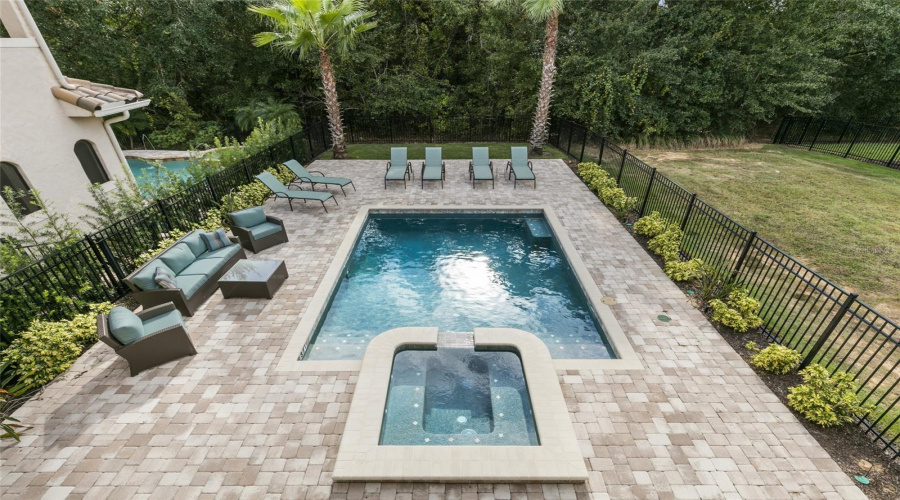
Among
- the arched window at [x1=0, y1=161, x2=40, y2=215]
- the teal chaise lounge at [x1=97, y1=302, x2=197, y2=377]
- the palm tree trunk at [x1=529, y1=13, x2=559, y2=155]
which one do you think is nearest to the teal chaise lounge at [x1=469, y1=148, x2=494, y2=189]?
the palm tree trunk at [x1=529, y1=13, x2=559, y2=155]

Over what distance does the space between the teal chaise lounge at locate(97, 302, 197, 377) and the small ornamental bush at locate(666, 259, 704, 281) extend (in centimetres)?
926

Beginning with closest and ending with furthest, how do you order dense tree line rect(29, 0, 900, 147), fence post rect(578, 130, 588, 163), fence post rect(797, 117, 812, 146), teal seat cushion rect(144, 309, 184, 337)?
teal seat cushion rect(144, 309, 184, 337) < fence post rect(578, 130, 588, 163) < dense tree line rect(29, 0, 900, 147) < fence post rect(797, 117, 812, 146)

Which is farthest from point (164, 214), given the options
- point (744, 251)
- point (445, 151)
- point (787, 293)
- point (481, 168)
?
point (787, 293)

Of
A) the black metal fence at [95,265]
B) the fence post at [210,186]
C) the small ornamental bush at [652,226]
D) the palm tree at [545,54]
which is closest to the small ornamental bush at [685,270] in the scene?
the small ornamental bush at [652,226]

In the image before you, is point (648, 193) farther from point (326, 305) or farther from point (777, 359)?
point (326, 305)

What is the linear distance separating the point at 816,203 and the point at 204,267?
1758 centimetres

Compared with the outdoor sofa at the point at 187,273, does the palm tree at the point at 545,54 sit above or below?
above

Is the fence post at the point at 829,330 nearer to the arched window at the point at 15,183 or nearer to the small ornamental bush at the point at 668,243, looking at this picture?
the small ornamental bush at the point at 668,243

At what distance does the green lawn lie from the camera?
55.5ft

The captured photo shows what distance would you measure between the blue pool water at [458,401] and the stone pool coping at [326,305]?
796mm

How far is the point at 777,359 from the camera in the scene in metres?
5.42

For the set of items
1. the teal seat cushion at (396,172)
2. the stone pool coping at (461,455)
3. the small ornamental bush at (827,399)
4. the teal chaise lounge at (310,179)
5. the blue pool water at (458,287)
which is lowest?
the blue pool water at (458,287)

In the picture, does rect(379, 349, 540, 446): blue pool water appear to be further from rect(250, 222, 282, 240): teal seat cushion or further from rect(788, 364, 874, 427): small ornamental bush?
rect(250, 222, 282, 240): teal seat cushion

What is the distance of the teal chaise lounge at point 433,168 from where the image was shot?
13008 mm
